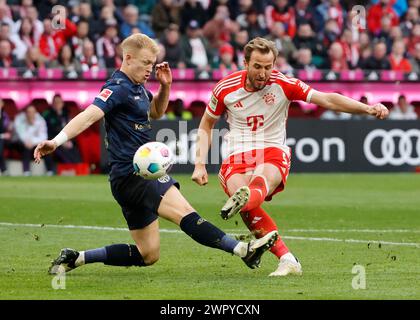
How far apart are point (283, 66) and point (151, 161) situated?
54.0 feet

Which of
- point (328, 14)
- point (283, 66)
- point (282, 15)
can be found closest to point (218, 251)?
point (283, 66)

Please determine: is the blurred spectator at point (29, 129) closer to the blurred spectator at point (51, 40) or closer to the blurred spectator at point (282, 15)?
the blurred spectator at point (51, 40)

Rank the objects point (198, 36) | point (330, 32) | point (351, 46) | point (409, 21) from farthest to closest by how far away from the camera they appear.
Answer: point (409, 21), point (330, 32), point (351, 46), point (198, 36)

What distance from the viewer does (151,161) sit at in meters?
8.89

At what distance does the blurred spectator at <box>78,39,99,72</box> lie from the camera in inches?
918

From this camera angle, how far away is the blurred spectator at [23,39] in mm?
23359

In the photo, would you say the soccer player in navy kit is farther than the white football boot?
No

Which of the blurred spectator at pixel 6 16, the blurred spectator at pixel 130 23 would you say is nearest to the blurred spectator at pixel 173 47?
the blurred spectator at pixel 130 23

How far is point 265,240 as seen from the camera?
896 cm

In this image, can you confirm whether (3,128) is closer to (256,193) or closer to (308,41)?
(308,41)

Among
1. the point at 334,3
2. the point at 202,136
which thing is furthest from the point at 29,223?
the point at 334,3

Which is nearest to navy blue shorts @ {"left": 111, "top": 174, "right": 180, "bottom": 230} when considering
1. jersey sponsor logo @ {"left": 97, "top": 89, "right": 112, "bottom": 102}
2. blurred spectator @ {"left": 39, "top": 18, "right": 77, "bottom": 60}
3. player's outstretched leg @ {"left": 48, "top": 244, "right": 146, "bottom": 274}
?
player's outstretched leg @ {"left": 48, "top": 244, "right": 146, "bottom": 274}

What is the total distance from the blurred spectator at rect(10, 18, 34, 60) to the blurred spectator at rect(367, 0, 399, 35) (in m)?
8.67

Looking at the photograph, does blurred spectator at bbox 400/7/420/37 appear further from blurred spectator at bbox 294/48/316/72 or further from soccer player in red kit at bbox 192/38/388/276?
soccer player in red kit at bbox 192/38/388/276
